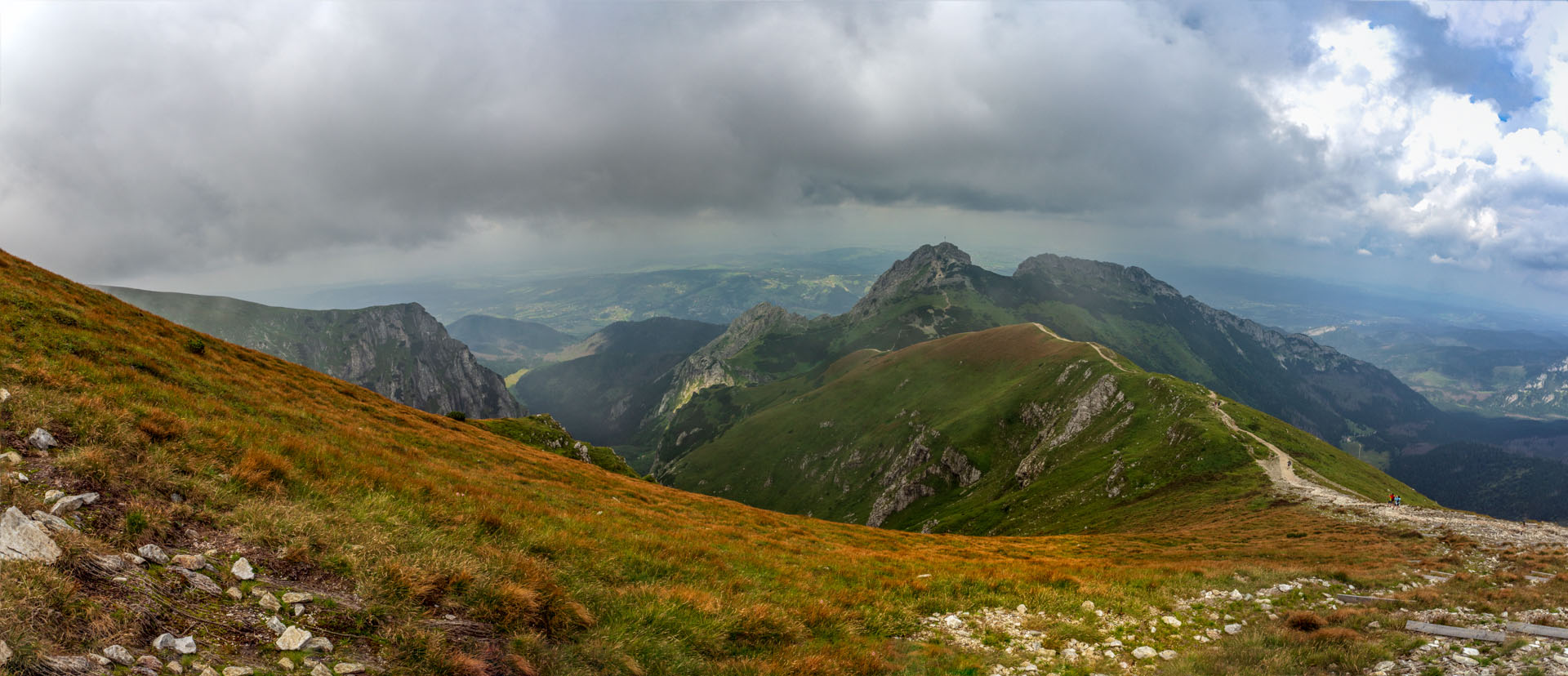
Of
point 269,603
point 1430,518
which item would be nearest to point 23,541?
point 269,603

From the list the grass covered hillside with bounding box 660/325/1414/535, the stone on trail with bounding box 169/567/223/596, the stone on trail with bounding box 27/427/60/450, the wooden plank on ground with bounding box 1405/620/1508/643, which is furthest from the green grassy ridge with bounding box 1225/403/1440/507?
the stone on trail with bounding box 27/427/60/450

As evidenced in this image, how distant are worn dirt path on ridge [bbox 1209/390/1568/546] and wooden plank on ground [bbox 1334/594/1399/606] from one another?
25.5m

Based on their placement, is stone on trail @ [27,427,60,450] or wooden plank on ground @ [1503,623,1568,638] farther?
wooden plank on ground @ [1503,623,1568,638]

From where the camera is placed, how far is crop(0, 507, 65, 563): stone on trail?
721cm

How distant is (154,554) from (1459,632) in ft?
91.3

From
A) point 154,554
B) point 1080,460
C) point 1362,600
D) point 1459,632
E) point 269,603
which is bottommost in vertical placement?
point 1080,460

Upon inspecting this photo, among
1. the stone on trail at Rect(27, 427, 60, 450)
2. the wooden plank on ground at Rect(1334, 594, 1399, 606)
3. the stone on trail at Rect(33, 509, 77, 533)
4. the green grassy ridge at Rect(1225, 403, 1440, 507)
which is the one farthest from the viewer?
the green grassy ridge at Rect(1225, 403, 1440, 507)

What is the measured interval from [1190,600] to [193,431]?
29688mm

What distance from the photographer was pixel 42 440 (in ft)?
34.3

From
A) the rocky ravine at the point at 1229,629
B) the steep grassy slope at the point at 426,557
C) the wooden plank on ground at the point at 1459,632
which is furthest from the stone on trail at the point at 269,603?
the wooden plank on ground at the point at 1459,632

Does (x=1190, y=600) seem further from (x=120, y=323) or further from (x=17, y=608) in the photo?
(x=120, y=323)

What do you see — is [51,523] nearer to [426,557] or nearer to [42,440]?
[42,440]

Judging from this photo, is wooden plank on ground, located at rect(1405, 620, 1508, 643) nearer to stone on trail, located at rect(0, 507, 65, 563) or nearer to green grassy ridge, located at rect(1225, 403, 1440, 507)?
stone on trail, located at rect(0, 507, 65, 563)

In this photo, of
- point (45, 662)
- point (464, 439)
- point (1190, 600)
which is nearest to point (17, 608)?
point (45, 662)
